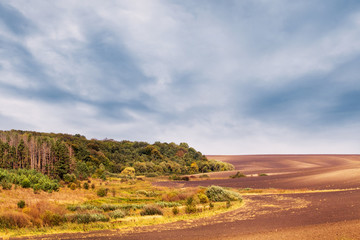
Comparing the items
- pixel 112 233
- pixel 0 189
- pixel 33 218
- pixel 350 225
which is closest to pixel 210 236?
pixel 112 233

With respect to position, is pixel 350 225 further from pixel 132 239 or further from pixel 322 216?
pixel 132 239

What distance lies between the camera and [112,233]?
17.2 meters

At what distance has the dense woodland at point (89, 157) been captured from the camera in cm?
7555

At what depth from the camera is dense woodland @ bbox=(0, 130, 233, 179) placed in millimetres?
75550

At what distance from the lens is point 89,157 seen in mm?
112562

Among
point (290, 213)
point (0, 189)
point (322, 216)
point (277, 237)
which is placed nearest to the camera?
point (277, 237)

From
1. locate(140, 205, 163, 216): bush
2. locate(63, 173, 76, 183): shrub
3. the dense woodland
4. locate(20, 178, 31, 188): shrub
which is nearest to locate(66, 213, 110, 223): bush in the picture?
locate(140, 205, 163, 216): bush

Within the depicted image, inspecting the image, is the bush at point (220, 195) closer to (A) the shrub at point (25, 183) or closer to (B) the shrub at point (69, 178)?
(A) the shrub at point (25, 183)

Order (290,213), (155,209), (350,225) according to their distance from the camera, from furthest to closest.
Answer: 1. (155,209)
2. (290,213)
3. (350,225)

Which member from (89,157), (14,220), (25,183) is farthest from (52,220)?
(89,157)

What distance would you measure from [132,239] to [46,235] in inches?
242

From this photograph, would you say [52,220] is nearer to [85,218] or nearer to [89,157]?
[85,218]

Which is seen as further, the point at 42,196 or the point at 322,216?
the point at 42,196

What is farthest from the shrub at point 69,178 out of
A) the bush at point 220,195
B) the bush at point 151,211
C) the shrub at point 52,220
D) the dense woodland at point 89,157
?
the shrub at point 52,220
